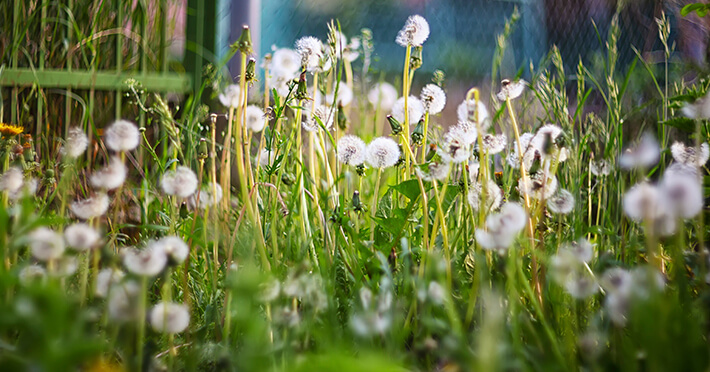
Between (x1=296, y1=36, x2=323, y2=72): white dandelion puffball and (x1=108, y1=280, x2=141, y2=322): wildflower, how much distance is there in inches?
26.7

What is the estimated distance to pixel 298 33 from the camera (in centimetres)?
369

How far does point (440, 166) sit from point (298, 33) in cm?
282

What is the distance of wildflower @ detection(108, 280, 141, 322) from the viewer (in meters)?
0.64

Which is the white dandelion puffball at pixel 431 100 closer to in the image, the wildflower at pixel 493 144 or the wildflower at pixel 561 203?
the wildflower at pixel 493 144

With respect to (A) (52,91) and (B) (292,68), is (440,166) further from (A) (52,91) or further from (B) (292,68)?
(A) (52,91)

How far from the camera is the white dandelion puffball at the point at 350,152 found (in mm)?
1291

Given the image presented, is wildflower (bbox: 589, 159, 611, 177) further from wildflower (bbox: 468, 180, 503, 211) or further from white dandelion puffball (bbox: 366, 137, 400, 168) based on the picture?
white dandelion puffball (bbox: 366, 137, 400, 168)

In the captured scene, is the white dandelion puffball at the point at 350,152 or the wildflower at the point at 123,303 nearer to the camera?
the wildflower at the point at 123,303

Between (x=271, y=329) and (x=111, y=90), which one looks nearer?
(x=271, y=329)

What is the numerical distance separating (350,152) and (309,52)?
237mm

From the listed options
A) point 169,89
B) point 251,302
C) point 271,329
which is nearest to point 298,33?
point 169,89

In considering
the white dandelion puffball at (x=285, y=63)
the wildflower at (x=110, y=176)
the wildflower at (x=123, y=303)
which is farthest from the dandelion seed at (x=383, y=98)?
the wildflower at (x=123, y=303)

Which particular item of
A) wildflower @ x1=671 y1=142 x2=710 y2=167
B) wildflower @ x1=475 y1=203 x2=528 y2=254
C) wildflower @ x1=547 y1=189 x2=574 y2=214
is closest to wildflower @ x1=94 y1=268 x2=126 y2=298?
wildflower @ x1=475 y1=203 x2=528 y2=254

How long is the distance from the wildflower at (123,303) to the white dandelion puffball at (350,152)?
62 centimetres
